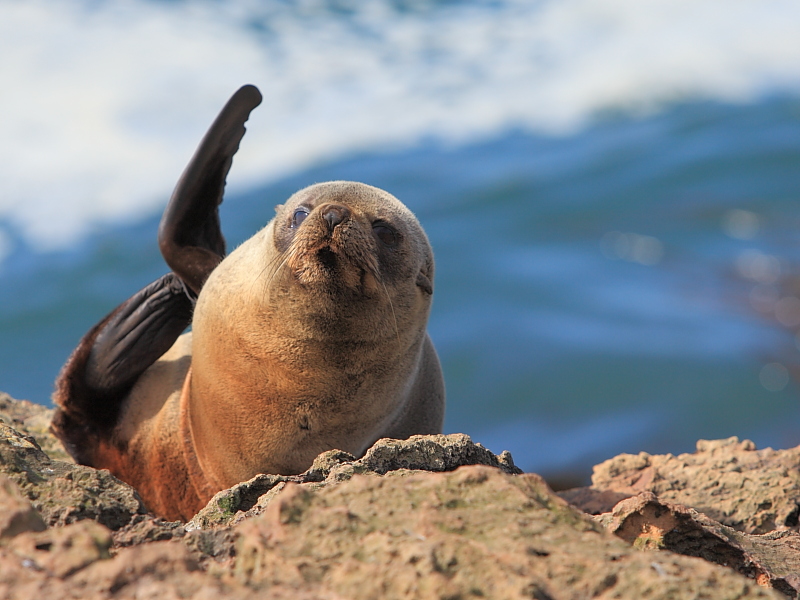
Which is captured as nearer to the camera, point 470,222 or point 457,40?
point 470,222

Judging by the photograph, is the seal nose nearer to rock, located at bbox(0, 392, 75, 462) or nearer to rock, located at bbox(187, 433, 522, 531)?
rock, located at bbox(187, 433, 522, 531)

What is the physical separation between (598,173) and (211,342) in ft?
48.3

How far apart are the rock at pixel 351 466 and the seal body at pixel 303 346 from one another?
25.7 inches

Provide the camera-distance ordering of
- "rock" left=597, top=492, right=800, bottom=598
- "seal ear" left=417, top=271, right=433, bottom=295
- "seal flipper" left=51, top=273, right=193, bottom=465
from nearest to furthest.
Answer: "rock" left=597, top=492, right=800, bottom=598
"seal ear" left=417, top=271, right=433, bottom=295
"seal flipper" left=51, top=273, right=193, bottom=465

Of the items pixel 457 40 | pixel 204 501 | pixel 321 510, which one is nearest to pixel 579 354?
pixel 204 501

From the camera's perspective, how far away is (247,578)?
6.66ft

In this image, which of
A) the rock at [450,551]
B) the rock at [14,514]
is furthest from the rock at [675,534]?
the rock at [14,514]

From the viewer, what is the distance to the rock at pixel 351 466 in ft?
9.99

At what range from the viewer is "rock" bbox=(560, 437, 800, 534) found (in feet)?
13.7

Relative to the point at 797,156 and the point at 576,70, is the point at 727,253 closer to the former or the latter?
the point at 797,156

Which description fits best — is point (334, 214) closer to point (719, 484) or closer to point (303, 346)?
point (303, 346)

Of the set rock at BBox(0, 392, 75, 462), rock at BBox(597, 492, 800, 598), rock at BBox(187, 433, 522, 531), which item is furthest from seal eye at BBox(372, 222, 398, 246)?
rock at BBox(0, 392, 75, 462)

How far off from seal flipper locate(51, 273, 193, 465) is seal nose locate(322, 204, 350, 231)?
1.62m

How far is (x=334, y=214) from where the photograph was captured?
3.58 metres
